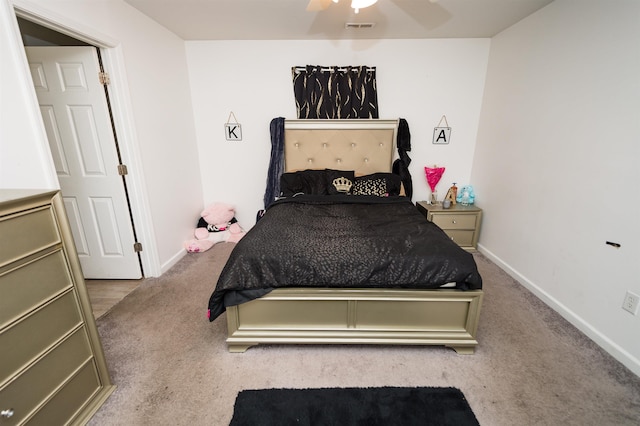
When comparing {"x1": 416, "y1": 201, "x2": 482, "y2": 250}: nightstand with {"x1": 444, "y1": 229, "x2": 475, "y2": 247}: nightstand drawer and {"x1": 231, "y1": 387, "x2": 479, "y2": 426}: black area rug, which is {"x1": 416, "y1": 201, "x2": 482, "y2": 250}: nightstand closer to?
{"x1": 444, "y1": 229, "x2": 475, "y2": 247}: nightstand drawer

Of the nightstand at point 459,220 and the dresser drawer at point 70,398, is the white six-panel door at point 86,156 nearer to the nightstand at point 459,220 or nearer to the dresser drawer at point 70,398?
the dresser drawer at point 70,398

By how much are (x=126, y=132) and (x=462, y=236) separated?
12.0 ft

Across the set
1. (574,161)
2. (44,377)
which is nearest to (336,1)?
(574,161)

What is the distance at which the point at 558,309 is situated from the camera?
2.17m

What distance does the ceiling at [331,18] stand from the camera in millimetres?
2316

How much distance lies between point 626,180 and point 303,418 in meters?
2.40

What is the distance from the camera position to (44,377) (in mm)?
1174

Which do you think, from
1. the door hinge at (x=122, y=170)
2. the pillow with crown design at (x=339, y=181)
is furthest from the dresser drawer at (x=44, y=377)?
the pillow with crown design at (x=339, y=181)

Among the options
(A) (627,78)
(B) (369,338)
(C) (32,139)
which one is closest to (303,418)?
(B) (369,338)

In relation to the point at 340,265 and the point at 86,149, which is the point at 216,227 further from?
the point at 340,265

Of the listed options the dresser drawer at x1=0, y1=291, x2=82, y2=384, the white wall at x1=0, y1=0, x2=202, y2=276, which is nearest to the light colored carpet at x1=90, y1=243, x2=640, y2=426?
the dresser drawer at x1=0, y1=291, x2=82, y2=384

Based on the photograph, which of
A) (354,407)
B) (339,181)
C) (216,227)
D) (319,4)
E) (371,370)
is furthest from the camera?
(216,227)

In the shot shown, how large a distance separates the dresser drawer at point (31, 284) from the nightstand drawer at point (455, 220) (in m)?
3.15

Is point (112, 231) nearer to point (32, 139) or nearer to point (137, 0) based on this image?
point (32, 139)
